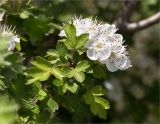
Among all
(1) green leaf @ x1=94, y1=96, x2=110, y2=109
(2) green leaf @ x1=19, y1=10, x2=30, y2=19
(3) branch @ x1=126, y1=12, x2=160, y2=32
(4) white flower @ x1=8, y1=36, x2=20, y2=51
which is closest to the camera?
(4) white flower @ x1=8, y1=36, x2=20, y2=51

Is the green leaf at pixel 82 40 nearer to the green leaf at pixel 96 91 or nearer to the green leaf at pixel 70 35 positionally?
the green leaf at pixel 70 35

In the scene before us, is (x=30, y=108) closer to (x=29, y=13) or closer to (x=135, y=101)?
(x=29, y=13)

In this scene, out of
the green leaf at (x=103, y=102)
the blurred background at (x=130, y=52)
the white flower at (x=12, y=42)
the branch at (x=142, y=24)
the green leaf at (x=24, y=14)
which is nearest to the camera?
the white flower at (x=12, y=42)

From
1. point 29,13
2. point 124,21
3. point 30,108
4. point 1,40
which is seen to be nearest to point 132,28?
point 124,21

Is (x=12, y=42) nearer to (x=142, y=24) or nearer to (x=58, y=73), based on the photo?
(x=58, y=73)

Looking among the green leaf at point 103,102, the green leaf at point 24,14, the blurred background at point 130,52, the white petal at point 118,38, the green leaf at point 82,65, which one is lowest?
the green leaf at point 103,102

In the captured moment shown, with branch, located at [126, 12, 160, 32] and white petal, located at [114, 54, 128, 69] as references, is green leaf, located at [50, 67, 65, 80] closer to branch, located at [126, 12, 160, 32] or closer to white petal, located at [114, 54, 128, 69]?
white petal, located at [114, 54, 128, 69]

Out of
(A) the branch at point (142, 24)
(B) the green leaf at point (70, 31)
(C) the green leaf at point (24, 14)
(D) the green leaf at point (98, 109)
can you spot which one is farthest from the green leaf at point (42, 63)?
(A) the branch at point (142, 24)

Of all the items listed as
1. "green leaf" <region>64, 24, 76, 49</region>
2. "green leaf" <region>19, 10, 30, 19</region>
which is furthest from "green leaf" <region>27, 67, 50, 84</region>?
"green leaf" <region>19, 10, 30, 19</region>
